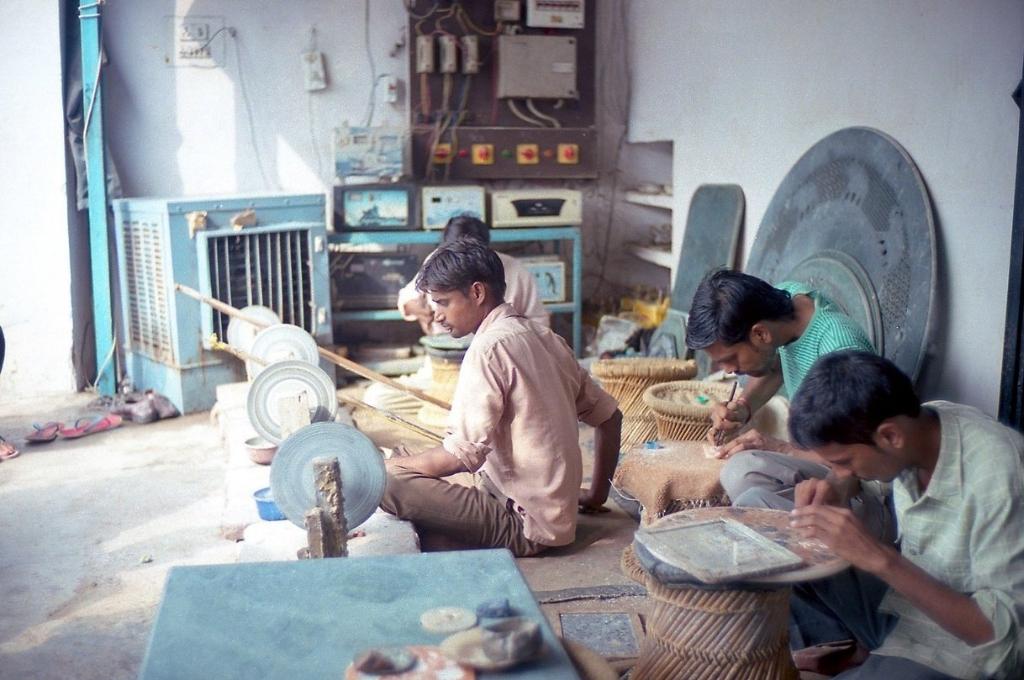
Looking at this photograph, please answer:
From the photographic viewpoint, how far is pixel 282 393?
4.74 m

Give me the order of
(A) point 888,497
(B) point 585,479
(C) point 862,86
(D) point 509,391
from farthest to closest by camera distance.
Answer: (B) point 585,479 → (C) point 862,86 → (D) point 509,391 → (A) point 888,497

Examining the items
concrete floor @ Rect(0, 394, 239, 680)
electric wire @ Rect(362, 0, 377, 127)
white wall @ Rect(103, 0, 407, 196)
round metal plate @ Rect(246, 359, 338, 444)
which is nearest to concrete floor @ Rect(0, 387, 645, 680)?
concrete floor @ Rect(0, 394, 239, 680)

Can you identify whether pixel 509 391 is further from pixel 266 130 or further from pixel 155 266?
pixel 266 130

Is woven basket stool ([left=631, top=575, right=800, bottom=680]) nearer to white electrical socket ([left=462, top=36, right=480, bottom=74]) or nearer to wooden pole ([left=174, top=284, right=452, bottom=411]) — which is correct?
wooden pole ([left=174, top=284, right=452, bottom=411])

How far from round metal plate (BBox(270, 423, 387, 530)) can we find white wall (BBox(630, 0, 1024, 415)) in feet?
7.34

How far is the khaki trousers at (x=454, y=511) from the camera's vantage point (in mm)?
3801

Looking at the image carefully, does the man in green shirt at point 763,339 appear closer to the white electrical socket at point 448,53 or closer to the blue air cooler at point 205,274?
the blue air cooler at point 205,274

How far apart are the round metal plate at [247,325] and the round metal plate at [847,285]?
2.84 metres

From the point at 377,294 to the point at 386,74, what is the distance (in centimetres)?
157

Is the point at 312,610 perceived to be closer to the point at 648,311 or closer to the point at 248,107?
the point at 648,311

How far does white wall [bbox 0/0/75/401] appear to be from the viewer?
6.62 metres

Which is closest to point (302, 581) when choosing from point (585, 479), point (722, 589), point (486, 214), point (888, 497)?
point (722, 589)

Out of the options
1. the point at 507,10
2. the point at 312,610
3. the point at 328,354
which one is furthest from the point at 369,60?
the point at 312,610

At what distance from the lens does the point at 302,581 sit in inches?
89.7
